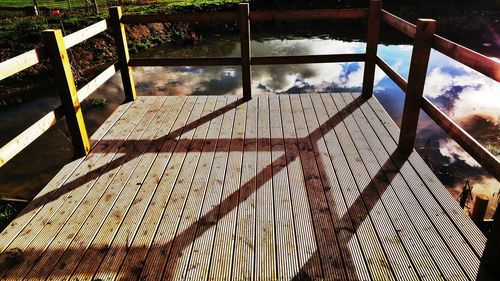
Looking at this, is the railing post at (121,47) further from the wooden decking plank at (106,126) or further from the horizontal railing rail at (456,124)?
the horizontal railing rail at (456,124)

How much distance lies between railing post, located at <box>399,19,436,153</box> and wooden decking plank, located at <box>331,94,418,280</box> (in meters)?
0.45

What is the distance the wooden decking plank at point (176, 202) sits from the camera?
8.78 ft

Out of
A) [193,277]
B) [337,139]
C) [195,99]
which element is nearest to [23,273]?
[193,277]

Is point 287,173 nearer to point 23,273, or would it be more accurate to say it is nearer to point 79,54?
point 23,273

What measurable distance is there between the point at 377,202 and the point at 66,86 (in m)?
A: 3.51

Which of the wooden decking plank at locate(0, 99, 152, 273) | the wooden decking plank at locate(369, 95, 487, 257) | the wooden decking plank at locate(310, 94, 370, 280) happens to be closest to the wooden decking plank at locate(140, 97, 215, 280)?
the wooden decking plank at locate(0, 99, 152, 273)

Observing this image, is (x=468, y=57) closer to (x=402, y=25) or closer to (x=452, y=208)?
(x=452, y=208)

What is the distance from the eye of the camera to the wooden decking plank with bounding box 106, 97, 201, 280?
2.66m

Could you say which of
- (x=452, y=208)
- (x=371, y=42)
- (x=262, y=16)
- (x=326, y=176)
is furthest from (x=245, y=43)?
(x=452, y=208)

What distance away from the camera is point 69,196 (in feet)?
11.7

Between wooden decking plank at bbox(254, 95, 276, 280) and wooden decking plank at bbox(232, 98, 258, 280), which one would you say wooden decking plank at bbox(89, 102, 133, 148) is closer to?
wooden decking plank at bbox(232, 98, 258, 280)

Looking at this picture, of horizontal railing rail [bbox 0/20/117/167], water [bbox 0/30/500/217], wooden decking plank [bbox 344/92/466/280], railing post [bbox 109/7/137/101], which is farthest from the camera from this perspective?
water [bbox 0/30/500/217]

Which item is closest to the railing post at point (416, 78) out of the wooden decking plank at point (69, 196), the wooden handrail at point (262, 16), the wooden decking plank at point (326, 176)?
the wooden decking plank at point (326, 176)

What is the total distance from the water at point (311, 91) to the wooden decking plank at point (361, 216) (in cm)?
514
